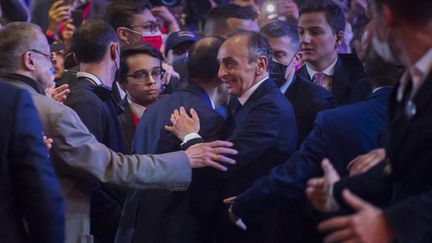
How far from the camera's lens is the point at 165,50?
→ 7.40 meters

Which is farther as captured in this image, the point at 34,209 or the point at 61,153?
the point at 61,153

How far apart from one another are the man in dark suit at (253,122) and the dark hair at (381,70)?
762mm

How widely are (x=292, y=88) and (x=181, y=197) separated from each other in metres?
0.91

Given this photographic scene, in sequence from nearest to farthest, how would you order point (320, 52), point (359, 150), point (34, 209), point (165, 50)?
point (34, 209)
point (359, 150)
point (320, 52)
point (165, 50)

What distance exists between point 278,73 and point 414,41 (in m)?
2.60

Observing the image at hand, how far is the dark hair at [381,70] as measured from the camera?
411 cm

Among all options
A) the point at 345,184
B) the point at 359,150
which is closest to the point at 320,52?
the point at 359,150

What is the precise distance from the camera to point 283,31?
620cm

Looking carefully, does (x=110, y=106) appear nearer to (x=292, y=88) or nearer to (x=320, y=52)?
(x=292, y=88)

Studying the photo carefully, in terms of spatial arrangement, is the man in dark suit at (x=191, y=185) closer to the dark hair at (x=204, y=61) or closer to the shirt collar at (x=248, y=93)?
the dark hair at (x=204, y=61)

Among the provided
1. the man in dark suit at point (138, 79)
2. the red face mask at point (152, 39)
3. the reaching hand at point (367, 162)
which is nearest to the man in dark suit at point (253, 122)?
the man in dark suit at point (138, 79)

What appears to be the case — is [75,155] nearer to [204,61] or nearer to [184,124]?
[184,124]

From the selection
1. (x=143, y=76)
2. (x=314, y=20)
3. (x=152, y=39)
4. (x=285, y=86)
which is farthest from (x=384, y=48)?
(x=152, y=39)

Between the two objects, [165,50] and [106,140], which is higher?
[106,140]
